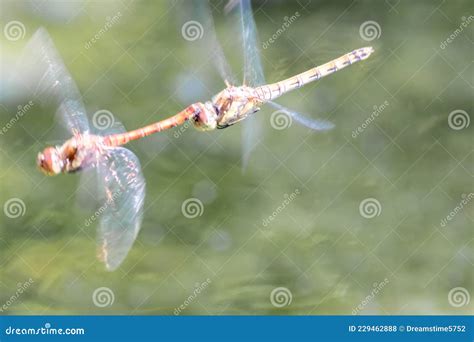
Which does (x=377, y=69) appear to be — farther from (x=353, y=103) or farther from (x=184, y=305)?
(x=184, y=305)

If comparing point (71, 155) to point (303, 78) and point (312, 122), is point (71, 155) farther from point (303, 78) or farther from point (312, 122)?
point (312, 122)

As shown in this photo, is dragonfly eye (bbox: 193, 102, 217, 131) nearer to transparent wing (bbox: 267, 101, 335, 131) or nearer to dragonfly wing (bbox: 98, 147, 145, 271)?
dragonfly wing (bbox: 98, 147, 145, 271)

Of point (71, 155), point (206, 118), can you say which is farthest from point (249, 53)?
point (71, 155)

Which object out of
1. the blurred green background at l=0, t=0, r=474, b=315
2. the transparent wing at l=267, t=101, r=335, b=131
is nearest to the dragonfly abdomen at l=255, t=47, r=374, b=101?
the transparent wing at l=267, t=101, r=335, b=131

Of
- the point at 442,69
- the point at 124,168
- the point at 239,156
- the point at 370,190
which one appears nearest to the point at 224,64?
the point at 124,168

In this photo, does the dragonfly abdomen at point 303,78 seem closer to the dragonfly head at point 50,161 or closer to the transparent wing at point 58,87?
the transparent wing at point 58,87
